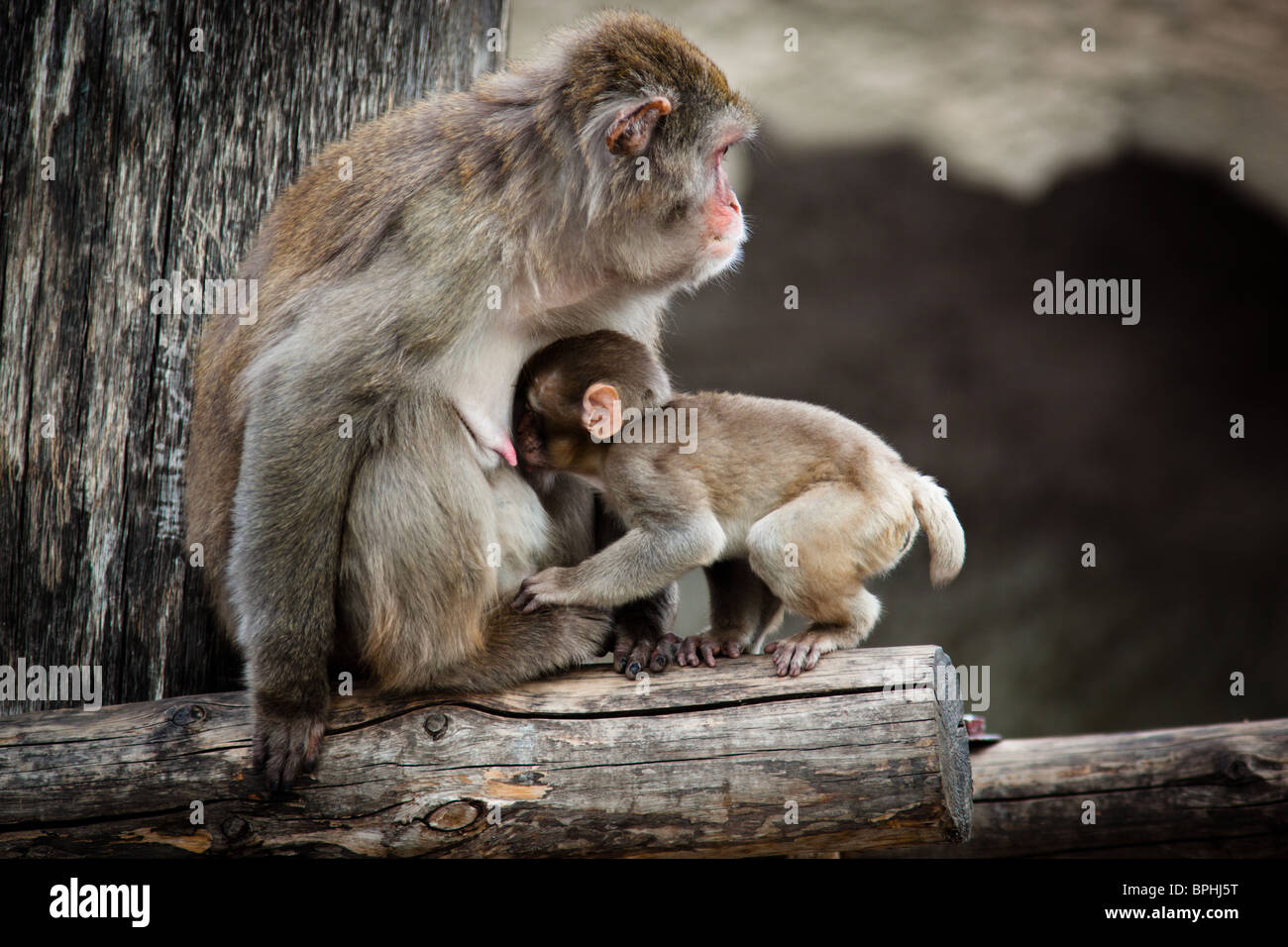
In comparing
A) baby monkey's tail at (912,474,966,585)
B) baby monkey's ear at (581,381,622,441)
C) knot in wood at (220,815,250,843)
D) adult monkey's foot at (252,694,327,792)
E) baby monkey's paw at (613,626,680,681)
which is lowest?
knot in wood at (220,815,250,843)

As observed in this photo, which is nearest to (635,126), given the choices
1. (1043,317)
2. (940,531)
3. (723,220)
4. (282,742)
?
(723,220)

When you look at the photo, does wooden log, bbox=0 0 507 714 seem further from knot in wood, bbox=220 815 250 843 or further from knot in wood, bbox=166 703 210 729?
knot in wood, bbox=220 815 250 843

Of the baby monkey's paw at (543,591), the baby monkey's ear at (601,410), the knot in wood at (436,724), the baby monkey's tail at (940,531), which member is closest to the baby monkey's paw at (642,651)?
the baby monkey's paw at (543,591)

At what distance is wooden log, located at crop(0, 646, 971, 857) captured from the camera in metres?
3.62

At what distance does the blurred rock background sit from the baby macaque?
577 centimetres

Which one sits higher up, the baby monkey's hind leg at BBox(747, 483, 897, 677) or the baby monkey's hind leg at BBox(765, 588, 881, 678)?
the baby monkey's hind leg at BBox(747, 483, 897, 677)

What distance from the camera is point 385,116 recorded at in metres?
4.39

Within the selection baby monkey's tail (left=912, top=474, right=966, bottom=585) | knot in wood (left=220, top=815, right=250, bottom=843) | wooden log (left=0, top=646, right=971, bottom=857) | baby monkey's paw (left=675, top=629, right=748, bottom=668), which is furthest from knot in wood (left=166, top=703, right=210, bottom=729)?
baby monkey's tail (left=912, top=474, right=966, bottom=585)

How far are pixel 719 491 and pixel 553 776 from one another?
1163 mm

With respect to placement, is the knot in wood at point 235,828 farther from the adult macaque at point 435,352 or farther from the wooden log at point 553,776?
the adult macaque at point 435,352

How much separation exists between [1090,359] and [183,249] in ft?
27.8

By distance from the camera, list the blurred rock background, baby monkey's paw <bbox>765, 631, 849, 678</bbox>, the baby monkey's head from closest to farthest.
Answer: baby monkey's paw <bbox>765, 631, 849, 678</bbox>
the baby monkey's head
the blurred rock background

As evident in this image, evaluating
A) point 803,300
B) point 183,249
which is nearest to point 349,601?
point 183,249

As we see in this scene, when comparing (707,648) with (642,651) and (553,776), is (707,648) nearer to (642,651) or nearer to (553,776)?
(642,651)
